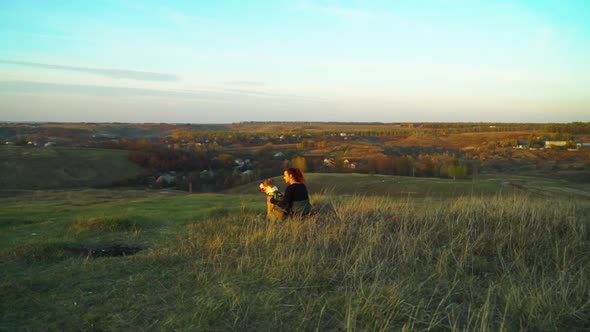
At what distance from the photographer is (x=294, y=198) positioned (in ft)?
29.6

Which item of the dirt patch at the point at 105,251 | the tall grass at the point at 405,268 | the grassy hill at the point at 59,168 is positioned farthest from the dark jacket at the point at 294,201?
the grassy hill at the point at 59,168

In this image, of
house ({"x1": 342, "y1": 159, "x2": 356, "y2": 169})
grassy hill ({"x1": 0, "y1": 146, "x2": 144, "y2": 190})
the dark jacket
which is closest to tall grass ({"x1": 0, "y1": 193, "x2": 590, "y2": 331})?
the dark jacket

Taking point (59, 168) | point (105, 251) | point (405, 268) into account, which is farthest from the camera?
point (59, 168)

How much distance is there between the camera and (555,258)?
6555mm

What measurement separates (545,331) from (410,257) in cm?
230

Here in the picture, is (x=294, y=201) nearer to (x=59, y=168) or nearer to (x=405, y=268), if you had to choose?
(x=405, y=268)

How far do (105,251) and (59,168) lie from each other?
51.1 metres

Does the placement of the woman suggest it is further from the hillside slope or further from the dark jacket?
the hillside slope

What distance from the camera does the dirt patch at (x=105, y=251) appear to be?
7597mm

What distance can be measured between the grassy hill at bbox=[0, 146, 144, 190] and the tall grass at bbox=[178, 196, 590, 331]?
46.4 meters

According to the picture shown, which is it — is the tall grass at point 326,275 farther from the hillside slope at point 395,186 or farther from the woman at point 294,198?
the hillside slope at point 395,186

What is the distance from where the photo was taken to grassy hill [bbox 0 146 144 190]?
4841 cm

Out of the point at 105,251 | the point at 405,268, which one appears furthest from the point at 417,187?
the point at 105,251

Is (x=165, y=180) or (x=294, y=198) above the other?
(x=294, y=198)
